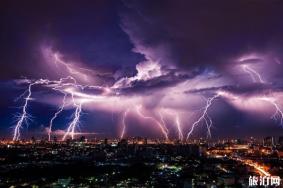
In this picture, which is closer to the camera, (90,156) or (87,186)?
(87,186)

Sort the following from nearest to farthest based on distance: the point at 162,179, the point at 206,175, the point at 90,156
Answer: the point at 162,179
the point at 206,175
the point at 90,156

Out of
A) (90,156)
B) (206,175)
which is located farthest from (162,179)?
(90,156)

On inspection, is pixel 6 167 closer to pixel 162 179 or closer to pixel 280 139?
pixel 162 179

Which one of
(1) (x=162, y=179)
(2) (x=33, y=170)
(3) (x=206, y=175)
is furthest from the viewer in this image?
(2) (x=33, y=170)

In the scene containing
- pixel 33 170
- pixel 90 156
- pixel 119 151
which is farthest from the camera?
pixel 119 151

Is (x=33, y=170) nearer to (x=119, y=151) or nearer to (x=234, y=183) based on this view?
(x=234, y=183)

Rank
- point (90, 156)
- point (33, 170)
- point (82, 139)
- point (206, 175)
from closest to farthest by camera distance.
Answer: point (206, 175)
point (33, 170)
point (90, 156)
point (82, 139)

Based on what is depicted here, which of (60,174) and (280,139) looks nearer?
(60,174)

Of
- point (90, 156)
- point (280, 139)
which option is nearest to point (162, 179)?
point (90, 156)
